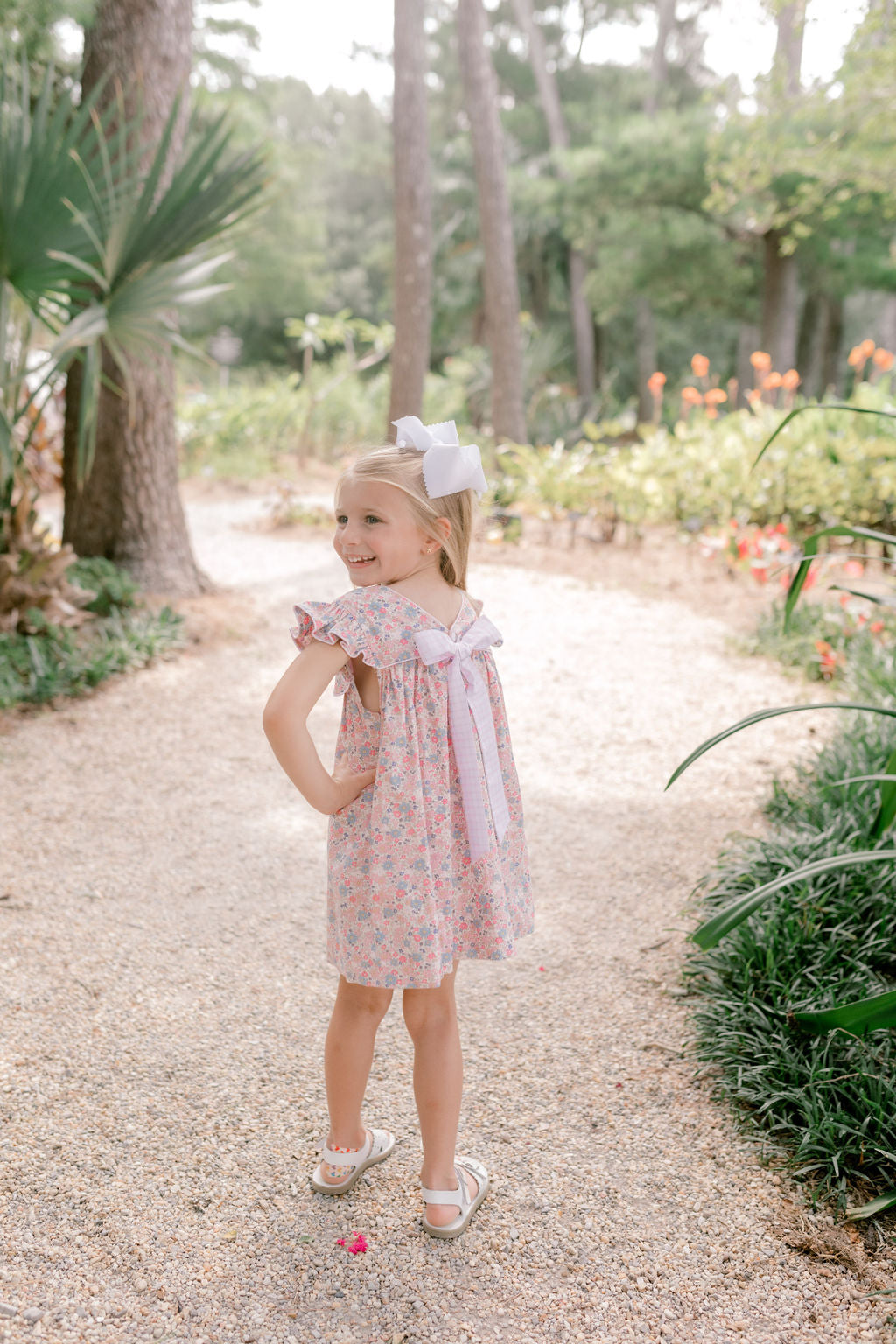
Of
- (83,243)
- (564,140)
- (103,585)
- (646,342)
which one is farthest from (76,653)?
(564,140)

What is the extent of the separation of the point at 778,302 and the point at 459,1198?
43.5 ft

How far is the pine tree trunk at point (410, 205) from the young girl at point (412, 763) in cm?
719

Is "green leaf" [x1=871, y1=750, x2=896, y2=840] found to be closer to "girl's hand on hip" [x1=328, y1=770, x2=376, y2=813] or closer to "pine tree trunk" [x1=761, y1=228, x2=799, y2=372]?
"girl's hand on hip" [x1=328, y1=770, x2=376, y2=813]

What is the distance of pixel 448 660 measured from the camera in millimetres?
1434

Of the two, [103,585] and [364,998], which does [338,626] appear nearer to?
[364,998]

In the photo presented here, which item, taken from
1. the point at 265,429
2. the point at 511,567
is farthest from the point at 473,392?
the point at 511,567

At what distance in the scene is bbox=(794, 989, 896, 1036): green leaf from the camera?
148 cm

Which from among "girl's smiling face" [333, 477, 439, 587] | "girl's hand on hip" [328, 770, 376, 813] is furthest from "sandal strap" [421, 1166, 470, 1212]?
"girl's smiling face" [333, 477, 439, 587]

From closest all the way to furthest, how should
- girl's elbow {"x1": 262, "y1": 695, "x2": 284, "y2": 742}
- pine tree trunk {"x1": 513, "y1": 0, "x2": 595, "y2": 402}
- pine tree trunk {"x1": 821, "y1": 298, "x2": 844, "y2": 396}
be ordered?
girl's elbow {"x1": 262, "y1": 695, "x2": 284, "y2": 742} → pine tree trunk {"x1": 513, "y1": 0, "x2": 595, "y2": 402} → pine tree trunk {"x1": 821, "y1": 298, "x2": 844, "y2": 396}

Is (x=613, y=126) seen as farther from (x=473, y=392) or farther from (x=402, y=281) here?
(x=402, y=281)

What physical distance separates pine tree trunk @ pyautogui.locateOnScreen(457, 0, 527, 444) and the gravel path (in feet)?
20.5

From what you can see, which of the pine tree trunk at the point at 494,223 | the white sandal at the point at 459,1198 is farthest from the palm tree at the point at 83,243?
the pine tree trunk at the point at 494,223

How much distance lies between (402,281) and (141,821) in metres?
6.81

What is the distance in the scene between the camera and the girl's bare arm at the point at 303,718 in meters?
1.32
